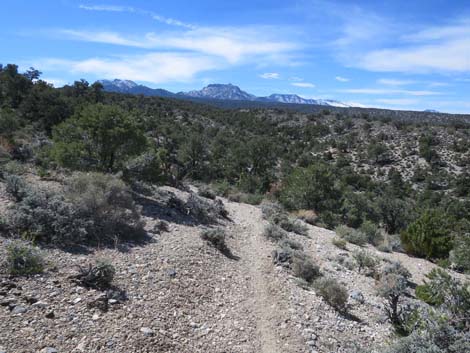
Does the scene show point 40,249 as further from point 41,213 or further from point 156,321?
point 156,321

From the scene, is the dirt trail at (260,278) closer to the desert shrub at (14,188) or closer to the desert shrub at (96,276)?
the desert shrub at (96,276)

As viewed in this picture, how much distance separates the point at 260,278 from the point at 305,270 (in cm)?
122

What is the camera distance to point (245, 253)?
34.6 feet

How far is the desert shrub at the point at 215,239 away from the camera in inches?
404

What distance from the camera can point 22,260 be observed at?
20.1ft

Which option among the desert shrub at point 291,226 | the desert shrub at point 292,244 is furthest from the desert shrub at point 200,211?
the desert shrub at point 292,244

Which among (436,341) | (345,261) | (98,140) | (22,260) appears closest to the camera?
(436,341)

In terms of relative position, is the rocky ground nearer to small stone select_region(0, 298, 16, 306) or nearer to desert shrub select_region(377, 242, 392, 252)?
small stone select_region(0, 298, 16, 306)

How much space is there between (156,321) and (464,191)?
4331cm

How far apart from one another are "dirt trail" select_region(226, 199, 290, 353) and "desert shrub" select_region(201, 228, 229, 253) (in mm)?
578

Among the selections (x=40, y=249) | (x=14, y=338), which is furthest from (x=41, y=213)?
(x=14, y=338)

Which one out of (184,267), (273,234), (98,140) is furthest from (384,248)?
(98,140)

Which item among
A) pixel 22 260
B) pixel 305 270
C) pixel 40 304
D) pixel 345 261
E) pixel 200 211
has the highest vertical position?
pixel 22 260

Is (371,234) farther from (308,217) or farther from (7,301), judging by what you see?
(7,301)
